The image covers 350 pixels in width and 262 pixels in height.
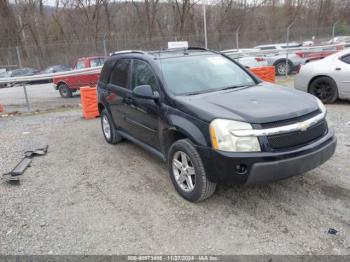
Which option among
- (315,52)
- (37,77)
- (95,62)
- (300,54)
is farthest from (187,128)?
(315,52)

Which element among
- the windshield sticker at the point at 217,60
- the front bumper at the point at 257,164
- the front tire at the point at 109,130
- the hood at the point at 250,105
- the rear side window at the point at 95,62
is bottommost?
the front tire at the point at 109,130

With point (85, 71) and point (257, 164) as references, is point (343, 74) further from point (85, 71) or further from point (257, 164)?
point (85, 71)

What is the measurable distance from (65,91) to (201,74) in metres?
11.3

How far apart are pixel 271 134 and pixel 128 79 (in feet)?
8.80

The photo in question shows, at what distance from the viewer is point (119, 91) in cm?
536

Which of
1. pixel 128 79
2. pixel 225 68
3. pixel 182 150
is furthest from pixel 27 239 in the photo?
pixel 225 68

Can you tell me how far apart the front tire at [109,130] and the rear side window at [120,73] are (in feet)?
2.49

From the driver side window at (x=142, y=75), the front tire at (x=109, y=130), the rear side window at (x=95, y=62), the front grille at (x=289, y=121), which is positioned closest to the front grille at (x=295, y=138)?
the front grille at (x=289, y=121)

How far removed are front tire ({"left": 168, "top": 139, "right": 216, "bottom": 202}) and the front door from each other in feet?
1.78

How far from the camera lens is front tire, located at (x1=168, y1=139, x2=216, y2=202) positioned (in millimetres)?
3555

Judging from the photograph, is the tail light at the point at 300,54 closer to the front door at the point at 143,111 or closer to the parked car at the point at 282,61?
the parked car at the point at 282,61

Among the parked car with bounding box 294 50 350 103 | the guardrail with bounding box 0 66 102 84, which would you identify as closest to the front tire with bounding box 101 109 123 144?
the parked car with bounding box 294 50 350 103

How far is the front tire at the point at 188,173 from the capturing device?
11.7 feet

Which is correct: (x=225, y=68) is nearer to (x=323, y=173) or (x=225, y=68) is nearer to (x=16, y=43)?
(x=323, y=173)
